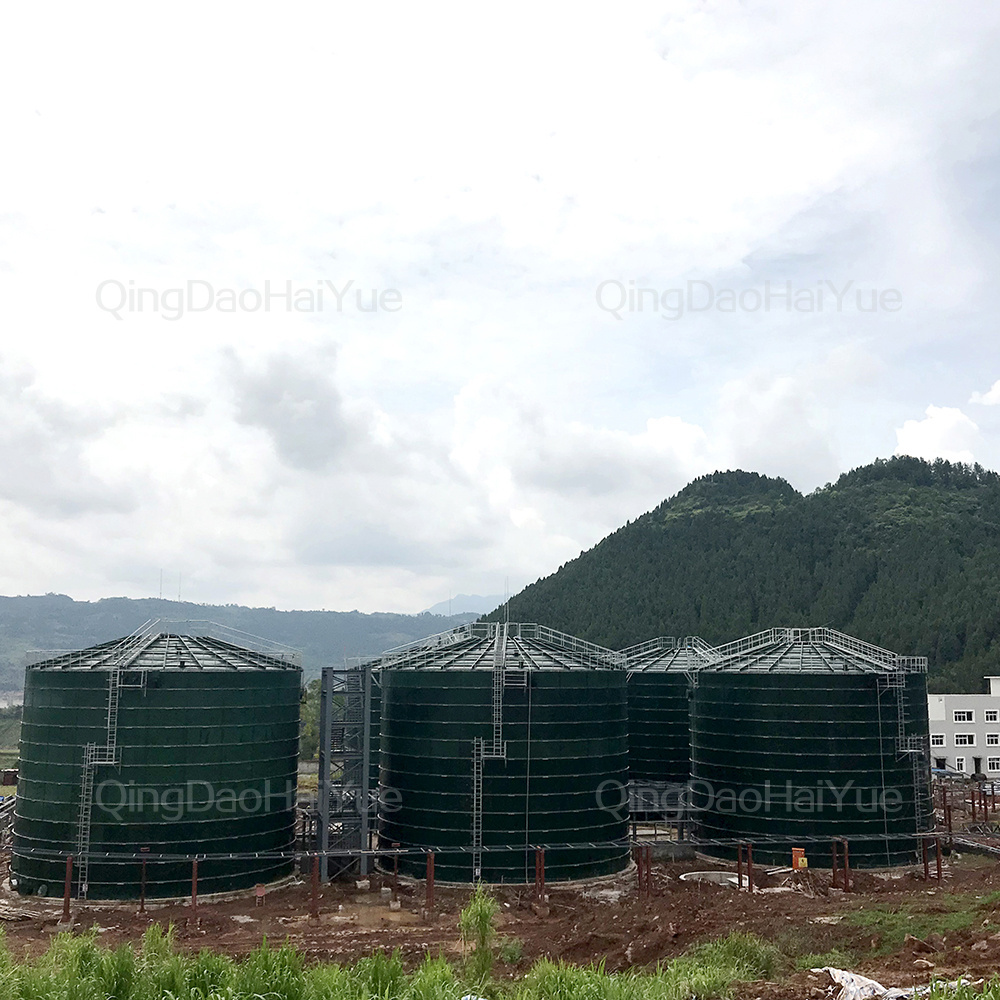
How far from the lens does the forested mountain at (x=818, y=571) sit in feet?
395

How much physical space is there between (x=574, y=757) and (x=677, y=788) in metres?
11.0

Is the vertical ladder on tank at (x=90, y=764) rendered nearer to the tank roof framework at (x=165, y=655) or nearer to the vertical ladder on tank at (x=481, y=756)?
the tank roof framework at (x=165, y=655)

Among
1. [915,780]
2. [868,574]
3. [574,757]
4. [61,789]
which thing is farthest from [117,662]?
[868,574]

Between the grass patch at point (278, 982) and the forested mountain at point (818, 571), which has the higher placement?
the forested mountain at point (818, 571)

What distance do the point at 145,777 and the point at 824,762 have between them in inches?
1251

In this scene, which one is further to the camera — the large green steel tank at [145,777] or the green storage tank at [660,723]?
the green storage tank at [660,723]

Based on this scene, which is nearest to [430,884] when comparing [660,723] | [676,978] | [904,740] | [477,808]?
[477,808]

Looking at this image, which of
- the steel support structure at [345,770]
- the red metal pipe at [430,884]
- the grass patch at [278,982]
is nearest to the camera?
the grass patch at [278,982]

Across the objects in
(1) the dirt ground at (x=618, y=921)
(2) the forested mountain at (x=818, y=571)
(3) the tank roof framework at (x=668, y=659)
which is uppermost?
(2) the forested mountain at (x=818, y=571)

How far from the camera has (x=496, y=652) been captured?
145 ft

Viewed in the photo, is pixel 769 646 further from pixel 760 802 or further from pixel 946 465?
pixel 946 465

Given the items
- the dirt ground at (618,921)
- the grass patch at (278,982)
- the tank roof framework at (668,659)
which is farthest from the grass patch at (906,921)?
the tank roof framework at (668,659)

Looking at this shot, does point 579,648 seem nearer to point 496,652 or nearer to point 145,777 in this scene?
point 496,652

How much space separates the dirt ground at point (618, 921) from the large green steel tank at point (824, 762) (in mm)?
2050
